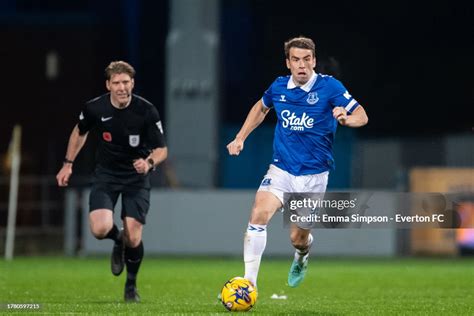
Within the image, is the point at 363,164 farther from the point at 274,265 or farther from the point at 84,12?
the point at 84,12

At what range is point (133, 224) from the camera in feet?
38.7

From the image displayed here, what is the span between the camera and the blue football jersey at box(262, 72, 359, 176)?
10.5 meters

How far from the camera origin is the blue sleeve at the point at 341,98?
10273mm

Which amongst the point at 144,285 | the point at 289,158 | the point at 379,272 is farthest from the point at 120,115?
the point at 379,272

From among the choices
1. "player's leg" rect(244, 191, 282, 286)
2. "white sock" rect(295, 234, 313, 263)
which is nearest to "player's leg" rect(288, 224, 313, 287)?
"white sock" rect(295, 234, 313, 263)

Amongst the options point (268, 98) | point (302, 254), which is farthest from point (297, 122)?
point (302, 254)

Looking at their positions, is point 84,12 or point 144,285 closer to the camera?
point 144,285

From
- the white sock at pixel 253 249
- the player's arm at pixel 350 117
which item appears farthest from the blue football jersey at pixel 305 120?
the white sock at pixel 253 249

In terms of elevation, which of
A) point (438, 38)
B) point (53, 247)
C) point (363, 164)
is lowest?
point (53, 247)

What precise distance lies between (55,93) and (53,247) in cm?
996

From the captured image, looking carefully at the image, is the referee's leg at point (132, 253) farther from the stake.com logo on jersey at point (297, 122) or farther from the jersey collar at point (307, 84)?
the jersey collar at point (307, 84)

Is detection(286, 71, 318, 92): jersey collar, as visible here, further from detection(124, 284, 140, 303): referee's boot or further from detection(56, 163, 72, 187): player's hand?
detection(124, 284, 140, 303): referee's boot

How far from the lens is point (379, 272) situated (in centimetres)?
1784

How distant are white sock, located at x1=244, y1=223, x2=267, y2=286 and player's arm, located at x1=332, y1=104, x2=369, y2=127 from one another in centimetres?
120
